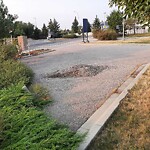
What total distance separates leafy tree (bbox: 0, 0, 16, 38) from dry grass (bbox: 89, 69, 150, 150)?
1423cm

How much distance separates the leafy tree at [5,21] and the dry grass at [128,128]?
46.7 feet

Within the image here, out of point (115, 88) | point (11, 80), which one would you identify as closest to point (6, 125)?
point (11, 80)

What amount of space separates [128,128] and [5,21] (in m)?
16.1

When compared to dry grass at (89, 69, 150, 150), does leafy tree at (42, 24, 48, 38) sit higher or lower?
higher

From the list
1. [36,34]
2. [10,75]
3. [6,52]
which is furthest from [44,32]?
[10,75]

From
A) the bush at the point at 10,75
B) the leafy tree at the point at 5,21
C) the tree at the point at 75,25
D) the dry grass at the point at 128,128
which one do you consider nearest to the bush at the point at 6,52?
the bush at the point at 10,75

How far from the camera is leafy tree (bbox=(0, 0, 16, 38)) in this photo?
18.6 meters

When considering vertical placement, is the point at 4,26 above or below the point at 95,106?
above

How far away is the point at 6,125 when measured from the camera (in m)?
3.96

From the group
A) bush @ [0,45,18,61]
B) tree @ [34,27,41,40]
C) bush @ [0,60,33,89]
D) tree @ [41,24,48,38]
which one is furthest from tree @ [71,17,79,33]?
bush @ [0,60,33,89]

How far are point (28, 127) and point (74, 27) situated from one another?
7954 centimetres

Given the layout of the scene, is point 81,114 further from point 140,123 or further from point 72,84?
point 72,84

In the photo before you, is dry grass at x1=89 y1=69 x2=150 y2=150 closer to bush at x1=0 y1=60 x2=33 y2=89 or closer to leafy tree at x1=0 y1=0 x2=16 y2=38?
bush at x1=0 y1=60 x2=33 y2=89

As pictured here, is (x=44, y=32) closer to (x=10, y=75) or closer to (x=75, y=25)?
(x=75, y=25)
